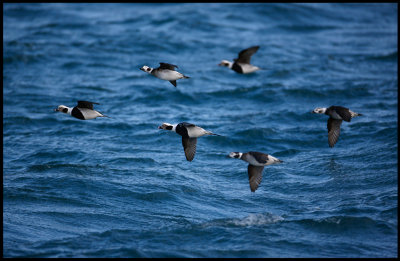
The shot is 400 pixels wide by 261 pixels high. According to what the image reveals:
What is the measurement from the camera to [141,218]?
1434 cm

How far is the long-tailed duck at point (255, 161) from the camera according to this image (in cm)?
1350

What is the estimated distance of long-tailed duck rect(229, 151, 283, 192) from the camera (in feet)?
44.3

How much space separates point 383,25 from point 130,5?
54.1 feet

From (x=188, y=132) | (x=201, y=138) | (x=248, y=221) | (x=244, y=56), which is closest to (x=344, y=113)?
(x=244, y=56)

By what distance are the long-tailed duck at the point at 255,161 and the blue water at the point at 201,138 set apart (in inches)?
43.2

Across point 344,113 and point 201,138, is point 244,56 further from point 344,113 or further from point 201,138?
point 201,138

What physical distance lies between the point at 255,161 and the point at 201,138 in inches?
279

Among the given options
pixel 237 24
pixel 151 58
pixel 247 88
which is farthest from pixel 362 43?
pixel 151 58

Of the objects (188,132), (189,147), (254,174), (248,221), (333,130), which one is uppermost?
(188,132)

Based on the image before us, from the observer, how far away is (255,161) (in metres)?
13.6

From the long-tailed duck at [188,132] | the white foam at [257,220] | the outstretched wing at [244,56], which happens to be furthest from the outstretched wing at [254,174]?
the outstretched wing at [244,56]

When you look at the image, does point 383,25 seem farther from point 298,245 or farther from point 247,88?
point 298,245

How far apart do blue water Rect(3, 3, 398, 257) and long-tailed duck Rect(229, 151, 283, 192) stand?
3.60 ft

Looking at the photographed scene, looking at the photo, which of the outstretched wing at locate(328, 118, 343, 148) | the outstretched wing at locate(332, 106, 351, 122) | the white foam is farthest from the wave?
the outstretched wing at locate(332, 106, 351, 122)
